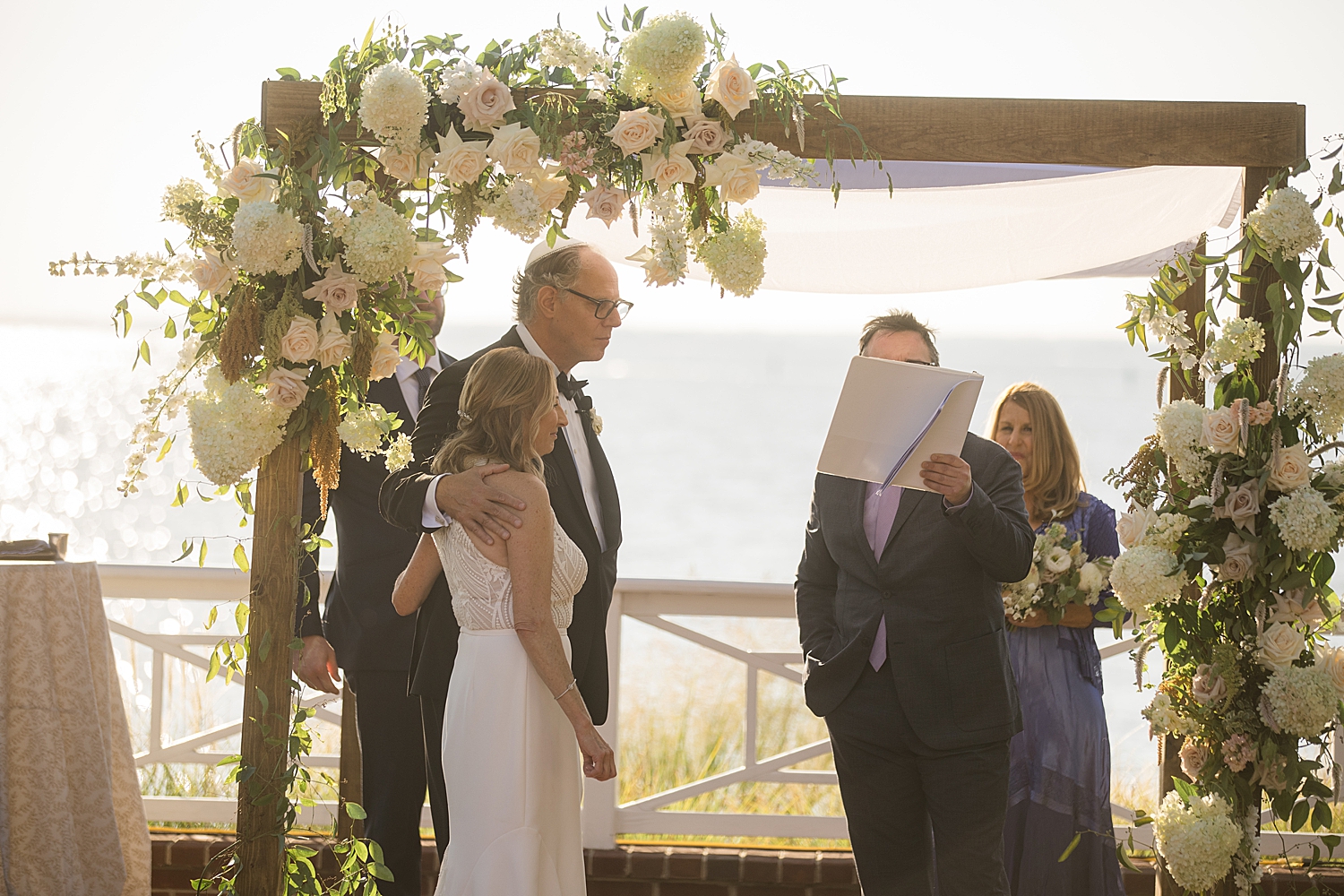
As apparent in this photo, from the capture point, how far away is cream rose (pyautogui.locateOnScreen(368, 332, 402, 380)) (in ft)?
9.39

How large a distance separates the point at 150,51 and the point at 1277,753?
1778 cm

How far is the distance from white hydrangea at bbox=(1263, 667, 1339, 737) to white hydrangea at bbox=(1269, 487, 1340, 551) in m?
0.33

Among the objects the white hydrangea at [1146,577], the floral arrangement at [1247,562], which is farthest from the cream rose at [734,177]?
the white hydrangea at [1146,577]

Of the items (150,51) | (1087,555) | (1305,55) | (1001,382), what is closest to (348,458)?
(1087,555)

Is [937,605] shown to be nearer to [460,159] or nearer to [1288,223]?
[1288,223]

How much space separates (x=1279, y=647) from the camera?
2855mm

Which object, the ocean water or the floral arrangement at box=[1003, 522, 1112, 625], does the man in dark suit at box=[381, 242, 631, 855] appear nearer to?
the floral arrangement at box=[1003, 522, 1112, 625]

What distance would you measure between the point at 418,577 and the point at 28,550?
1.67 metres

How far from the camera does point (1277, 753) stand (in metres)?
2.88

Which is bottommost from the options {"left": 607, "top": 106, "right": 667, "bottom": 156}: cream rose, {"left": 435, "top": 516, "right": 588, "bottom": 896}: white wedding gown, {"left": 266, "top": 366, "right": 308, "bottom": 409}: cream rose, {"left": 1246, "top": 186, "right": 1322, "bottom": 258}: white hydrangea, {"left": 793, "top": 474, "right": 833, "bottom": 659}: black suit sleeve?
{"left": 435, "top": 516, "right": 588, "bottom": 896}: white wedding gown

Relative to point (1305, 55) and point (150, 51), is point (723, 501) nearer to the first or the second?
point (150, 51)

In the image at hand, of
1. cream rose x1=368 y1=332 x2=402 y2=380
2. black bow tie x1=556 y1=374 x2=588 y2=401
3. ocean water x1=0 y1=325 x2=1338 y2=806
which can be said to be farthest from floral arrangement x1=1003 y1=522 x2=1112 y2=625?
ocean water x1=0 y1=325 x2=1338 y2=806

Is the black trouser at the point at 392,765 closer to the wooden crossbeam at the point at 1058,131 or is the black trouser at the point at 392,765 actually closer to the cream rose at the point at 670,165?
the cream rose at the point at 670,165

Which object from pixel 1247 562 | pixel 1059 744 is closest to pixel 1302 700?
pixel 1247 562
